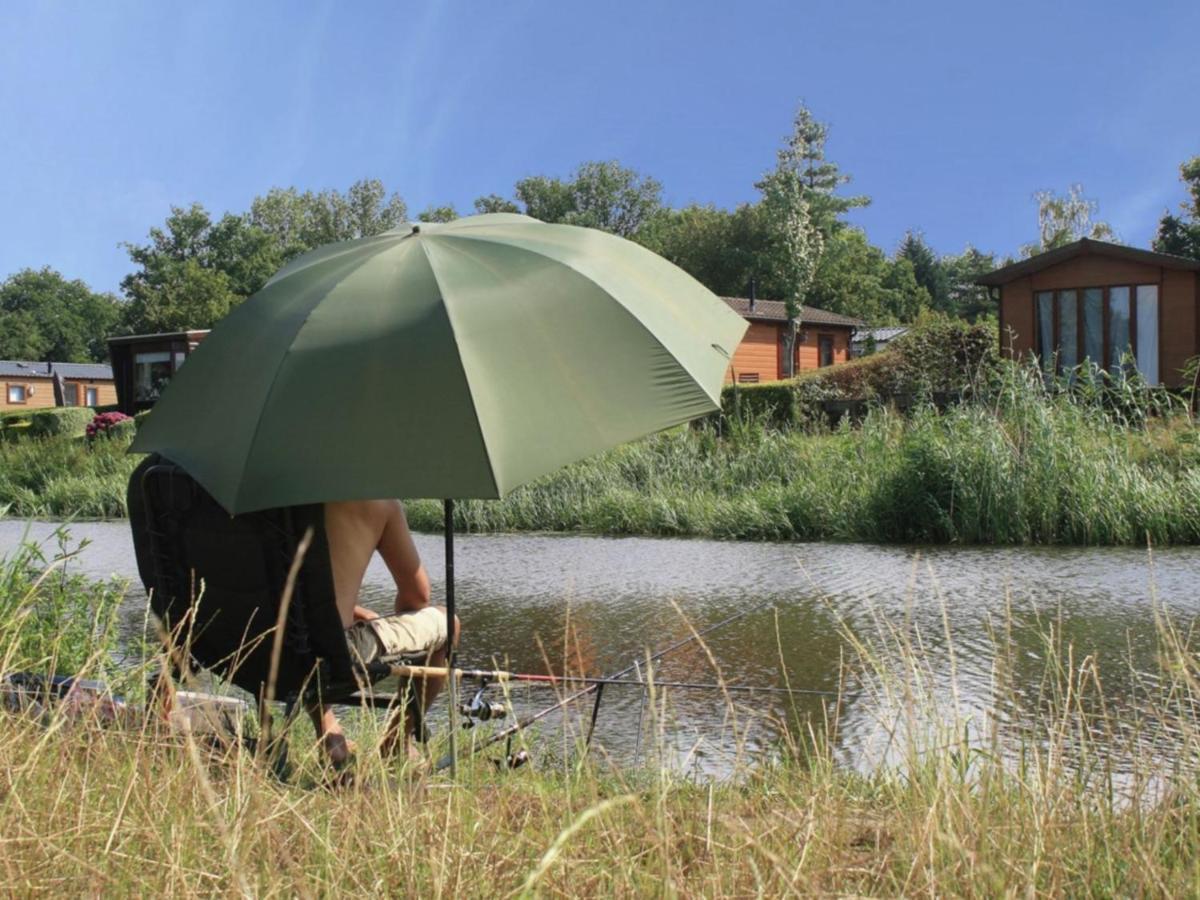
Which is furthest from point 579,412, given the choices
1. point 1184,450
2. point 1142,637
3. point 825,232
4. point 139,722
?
point 825,232

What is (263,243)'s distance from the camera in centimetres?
6144

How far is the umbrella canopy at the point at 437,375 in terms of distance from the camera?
2.62m

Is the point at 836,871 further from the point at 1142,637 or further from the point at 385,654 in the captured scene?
the point at 1142,637

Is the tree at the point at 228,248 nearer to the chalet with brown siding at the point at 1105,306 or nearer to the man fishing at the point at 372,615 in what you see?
the chalet with brown siding at the point at 1105,306

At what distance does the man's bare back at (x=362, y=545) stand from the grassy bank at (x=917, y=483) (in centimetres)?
694

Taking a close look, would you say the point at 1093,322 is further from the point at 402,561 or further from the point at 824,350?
the point at 402,561

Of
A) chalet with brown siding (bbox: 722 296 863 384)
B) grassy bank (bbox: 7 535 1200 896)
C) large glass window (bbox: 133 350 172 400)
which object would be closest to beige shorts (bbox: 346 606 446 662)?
grassy bank (bbox: 7 535 1200 896)

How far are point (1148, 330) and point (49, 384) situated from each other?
175 feet

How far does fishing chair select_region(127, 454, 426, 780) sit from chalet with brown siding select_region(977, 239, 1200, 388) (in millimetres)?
20957

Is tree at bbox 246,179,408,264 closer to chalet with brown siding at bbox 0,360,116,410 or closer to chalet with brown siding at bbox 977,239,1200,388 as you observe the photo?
chalet with brown siding at bbox 0,360,116,410

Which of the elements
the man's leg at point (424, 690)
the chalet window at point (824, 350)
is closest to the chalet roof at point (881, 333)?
the chalet window at point (824, 350)

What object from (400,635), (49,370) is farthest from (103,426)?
(49,370)

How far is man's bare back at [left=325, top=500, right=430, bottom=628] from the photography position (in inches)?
117

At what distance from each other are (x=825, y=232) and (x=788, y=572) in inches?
1886
